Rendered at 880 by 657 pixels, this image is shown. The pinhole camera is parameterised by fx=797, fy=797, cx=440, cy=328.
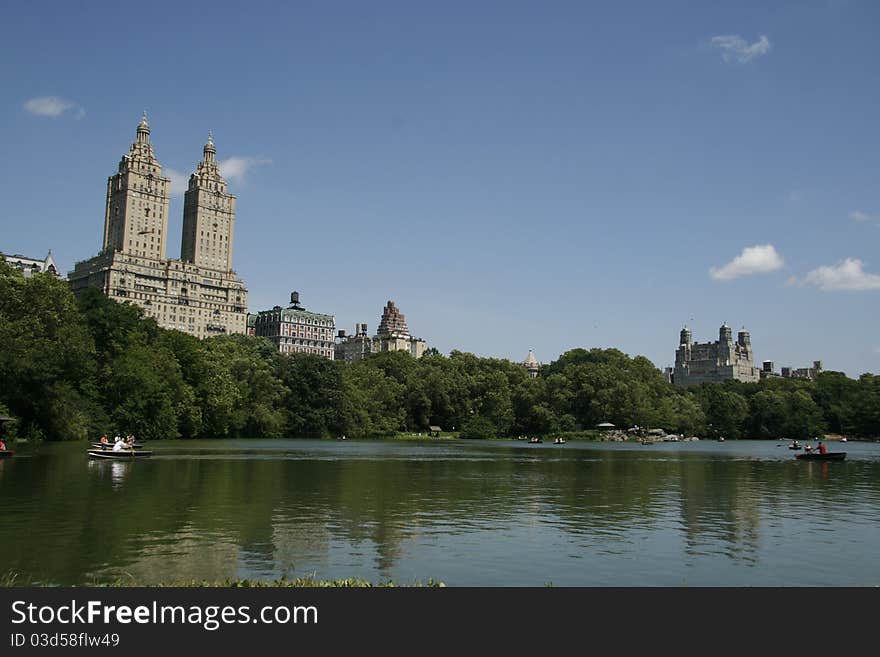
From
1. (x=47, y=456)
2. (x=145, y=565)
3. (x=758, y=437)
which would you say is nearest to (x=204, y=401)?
(x=47, y=456)

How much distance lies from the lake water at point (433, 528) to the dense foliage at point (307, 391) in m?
23.9

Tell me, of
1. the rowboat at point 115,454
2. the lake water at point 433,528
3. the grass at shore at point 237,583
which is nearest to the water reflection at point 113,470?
the lake water at point 433,528

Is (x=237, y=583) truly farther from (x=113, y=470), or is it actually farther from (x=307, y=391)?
(x=307, y=391)

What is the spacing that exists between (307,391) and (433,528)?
325 feet

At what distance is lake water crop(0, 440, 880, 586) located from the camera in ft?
56.2

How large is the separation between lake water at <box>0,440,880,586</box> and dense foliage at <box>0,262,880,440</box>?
23875mm

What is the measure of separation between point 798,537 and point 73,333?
59.2m

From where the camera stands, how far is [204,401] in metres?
97.8

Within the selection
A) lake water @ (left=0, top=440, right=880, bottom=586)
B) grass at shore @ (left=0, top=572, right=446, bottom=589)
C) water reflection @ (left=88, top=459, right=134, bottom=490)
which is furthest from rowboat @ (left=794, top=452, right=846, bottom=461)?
grass at shore @ (left=0, top=572, right=446, bottom=589)

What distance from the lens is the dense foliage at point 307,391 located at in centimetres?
6506

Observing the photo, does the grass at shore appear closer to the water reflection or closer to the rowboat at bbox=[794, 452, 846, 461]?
the water reflection

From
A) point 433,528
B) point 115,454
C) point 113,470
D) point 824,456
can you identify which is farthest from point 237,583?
point 824,456

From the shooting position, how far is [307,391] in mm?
120188
